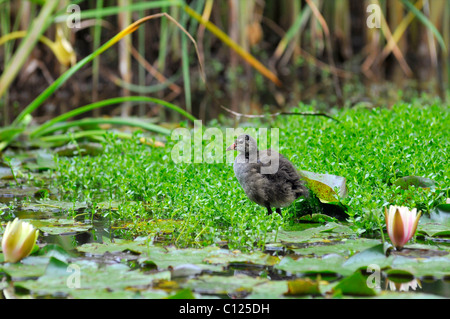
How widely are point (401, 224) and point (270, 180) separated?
948mm

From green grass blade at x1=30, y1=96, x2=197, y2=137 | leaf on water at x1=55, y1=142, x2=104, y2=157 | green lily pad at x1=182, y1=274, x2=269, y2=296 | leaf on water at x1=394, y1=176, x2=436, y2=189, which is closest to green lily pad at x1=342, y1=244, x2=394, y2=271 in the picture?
green lily pad at x1=182, y1=274, x2=269, y2=296

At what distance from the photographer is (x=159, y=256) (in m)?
3.39

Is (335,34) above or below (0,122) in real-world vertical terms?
above

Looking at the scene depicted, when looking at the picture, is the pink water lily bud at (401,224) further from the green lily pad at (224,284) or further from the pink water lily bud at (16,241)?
the pink water lily bud at (16,241)

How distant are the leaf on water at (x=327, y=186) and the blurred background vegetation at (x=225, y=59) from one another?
475 centimetres

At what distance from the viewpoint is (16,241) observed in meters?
3.27

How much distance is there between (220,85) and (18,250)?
402 inches

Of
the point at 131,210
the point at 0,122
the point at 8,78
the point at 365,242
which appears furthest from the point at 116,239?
the point at 0,122

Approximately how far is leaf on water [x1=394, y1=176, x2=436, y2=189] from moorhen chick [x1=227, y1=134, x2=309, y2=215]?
2.01 feet

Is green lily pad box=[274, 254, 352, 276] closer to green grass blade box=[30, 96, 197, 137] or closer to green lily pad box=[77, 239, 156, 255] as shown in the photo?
green lily pad box=[77, 239, 156, 255]

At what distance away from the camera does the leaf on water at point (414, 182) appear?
416 cm

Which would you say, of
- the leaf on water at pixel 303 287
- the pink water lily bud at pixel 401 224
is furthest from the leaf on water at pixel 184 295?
the pink water lily bud at pixel 401 224
